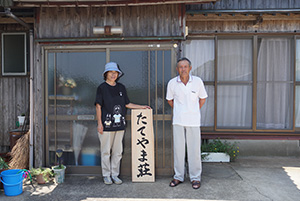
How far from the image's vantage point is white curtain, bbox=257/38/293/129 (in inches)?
251

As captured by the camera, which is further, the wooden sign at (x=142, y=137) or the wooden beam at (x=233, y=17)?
the wooden beam at (x=233, y=17)

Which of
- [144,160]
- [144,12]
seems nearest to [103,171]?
[144,160]

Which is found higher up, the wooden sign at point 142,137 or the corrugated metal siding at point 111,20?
the corrugated metal siding at point 111,20

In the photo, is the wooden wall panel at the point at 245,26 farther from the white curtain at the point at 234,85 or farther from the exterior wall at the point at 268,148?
Answer: the exterior wall at the point at 268,148

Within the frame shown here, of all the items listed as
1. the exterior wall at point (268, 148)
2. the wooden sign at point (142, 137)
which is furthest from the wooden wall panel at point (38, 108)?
the exterior wall at point (268, 148)

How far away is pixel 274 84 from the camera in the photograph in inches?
252

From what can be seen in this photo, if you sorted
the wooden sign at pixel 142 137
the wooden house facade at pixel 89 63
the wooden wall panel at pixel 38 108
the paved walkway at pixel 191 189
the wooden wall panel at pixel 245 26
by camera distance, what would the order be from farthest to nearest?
the wooden wall panel at pixel 245 26, the wooden wall panel at pixel 38 108, the wooden house facade at pixel 89 63, the wooden sign at pixel 142 137, the paved walkway at pixel 191 189

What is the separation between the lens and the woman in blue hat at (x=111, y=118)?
4.48 m

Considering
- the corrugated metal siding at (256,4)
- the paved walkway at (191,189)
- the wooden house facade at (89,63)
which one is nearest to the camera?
the paved walkway at (191,189)

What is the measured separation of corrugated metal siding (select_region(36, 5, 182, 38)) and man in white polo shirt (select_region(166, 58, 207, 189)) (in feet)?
3.20

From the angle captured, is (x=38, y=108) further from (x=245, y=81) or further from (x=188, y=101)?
(x=245, y=81)

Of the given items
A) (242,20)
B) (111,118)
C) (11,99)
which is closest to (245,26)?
(242,20)

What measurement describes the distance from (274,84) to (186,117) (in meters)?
3.37

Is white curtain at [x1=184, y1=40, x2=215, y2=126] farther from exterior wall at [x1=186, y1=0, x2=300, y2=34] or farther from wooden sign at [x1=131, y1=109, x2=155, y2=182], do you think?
wooden sign at [x1=131, y1=109, x2=155, y2=182]
